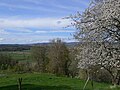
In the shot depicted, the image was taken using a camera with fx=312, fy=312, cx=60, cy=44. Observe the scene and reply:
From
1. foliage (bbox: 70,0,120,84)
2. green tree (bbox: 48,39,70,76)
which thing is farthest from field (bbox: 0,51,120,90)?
green tree (bbox: 48,39,70,76)

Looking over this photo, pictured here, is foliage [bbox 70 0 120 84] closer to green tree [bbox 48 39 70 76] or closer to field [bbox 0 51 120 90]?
field [bbox 0 51 120 90]

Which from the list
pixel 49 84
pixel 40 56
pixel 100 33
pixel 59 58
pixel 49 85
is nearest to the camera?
pixel 100 33

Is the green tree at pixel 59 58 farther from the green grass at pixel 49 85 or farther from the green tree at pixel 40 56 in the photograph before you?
the green grass at pixel 49 85

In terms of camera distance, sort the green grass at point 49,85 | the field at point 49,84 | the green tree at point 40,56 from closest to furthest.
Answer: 1. the green grass at point 49,85
2. the field at point 49,84
3. the green tree at point 40,56

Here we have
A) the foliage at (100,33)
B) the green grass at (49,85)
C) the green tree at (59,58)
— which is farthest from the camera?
the green tree at (59,58)

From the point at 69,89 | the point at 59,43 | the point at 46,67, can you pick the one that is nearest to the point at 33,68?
the point at 46,67

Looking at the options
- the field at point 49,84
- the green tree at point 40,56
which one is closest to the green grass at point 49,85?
the field at point 49,84

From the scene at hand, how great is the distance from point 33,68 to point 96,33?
72.9 metres

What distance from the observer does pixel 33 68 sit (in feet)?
284

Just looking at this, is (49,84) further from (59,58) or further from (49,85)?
(59,58)

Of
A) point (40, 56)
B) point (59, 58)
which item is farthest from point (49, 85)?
point (40, 56)

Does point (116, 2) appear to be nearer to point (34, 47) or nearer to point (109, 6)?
point (109, 6)

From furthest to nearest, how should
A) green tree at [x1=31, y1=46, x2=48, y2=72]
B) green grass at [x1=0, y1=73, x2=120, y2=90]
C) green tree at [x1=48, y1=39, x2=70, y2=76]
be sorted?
green tree at [x1=31, y1=46, x2=48, y2=72], green tree at [x1=48, y1=39, x2=70, y2=76], green grass at [x1=0, y1=73, x2=120, y2=90]

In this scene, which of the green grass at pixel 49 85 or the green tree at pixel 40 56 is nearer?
the green grass at pixel 49 85
